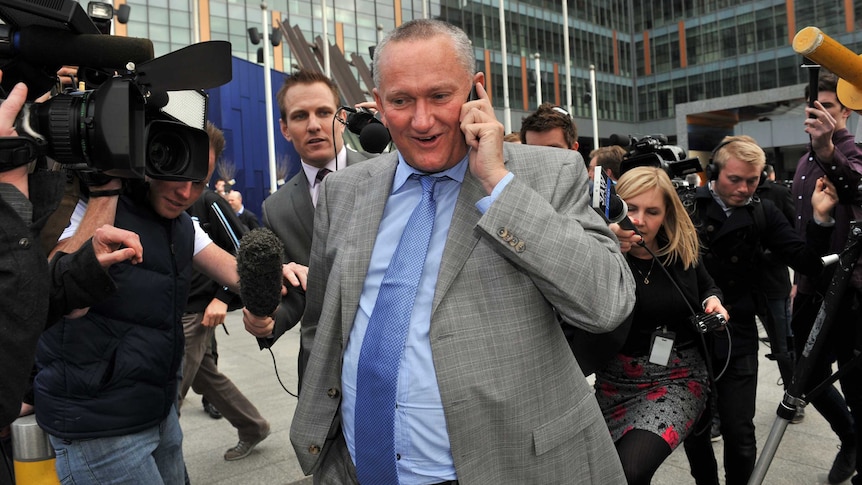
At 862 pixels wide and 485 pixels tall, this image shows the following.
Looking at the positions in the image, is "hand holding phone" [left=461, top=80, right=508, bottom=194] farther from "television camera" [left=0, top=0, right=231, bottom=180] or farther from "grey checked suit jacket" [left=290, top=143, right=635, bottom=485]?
"television camera" [left=0, top=0, right=231, bottom=180]

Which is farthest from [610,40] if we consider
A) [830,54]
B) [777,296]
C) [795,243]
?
[830,54]

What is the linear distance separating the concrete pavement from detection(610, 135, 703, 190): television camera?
1.79 metres

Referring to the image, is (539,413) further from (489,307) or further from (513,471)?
(489,307)

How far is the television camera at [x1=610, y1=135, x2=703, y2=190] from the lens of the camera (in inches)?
138

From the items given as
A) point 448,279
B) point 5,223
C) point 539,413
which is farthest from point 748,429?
point 5,223

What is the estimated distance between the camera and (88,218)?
207 centimetres

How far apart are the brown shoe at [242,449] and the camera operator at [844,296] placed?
134 inches

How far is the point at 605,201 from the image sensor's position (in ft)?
7.15

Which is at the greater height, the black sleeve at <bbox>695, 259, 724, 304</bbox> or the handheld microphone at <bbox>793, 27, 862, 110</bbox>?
the handheld microphone at <bbox>793, 27, 862, 110</bbox>

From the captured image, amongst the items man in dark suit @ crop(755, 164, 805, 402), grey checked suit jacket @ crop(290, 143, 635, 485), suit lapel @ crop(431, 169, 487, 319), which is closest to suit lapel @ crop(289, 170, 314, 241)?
grey checked suit jacket @ crop(290, 143, 635, 485)

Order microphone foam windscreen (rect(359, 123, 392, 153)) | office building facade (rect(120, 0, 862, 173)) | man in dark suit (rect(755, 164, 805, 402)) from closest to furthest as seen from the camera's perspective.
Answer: microphone foam windscreen (rect(359, 123, 392, 153)), man in dark suit (rect(755, 164, 805, 402)), office building facade (rect(120, 0, 862, 173))

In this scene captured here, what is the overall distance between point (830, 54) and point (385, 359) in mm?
1794

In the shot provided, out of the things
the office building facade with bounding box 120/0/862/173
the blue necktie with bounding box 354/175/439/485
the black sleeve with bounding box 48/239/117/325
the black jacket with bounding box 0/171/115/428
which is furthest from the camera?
the office building facade with bounding box 120/0/862/173

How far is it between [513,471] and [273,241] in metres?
0.85
